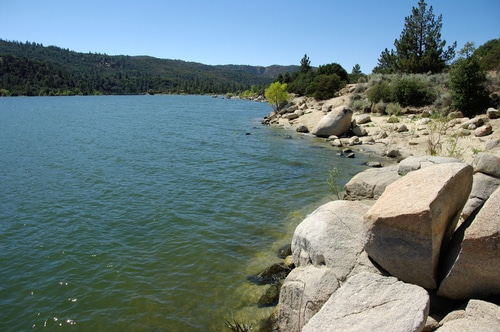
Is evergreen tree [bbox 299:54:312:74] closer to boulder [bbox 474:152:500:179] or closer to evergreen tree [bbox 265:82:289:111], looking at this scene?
evergreen tree [bbox 265:82:289:111]

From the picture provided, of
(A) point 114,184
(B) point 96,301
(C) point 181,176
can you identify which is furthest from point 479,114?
(B) point 96,301

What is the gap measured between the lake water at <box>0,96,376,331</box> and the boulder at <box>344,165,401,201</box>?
7.01ft

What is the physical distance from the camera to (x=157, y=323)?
847 centimetres

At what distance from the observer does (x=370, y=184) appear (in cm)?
1416

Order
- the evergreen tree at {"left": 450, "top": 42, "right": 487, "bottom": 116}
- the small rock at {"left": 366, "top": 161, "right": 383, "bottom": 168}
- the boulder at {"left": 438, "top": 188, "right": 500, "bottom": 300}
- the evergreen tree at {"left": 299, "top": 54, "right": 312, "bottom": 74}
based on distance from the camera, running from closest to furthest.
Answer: the boulder at {"left": 438, "top": 188, "right": 500, "bottom": 300} → the small rock at {"left": 366, "top": 161, "right": 383, "bottom": 168} → the evergreen tree at {"left": 450, "top": 42, "right": 487, "bottom": 116} → the evergreen tree at {"left": 299, "top": 54, "right": 312, "bottom": 74}

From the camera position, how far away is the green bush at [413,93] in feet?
123

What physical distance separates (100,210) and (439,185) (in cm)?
1430

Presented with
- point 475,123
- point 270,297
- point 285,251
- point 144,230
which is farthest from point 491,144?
point 144,230

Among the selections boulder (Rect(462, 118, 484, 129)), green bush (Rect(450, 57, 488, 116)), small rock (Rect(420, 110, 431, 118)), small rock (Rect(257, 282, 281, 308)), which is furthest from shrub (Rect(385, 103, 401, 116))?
small rock (Rect(257, 282, 281, 308))

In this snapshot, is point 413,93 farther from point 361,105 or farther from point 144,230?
point 144,230

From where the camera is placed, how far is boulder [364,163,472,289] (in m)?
6.37

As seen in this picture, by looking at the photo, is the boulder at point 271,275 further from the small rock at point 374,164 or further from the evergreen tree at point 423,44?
the evergreen tree at point 423,44

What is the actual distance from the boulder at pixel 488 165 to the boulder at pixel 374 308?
6219 mm

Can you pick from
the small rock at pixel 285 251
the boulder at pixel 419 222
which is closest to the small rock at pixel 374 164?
the small rock at pixel 285 251
